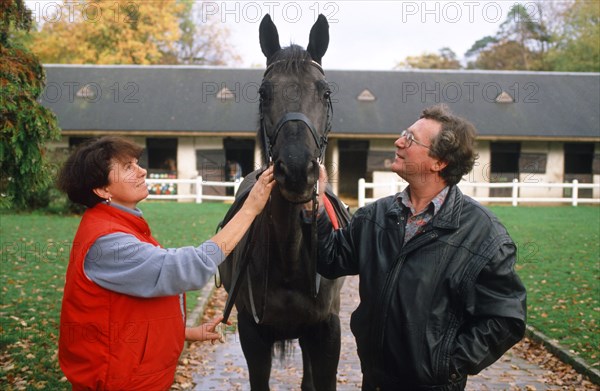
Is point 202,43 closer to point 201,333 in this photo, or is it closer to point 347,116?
point 347,116

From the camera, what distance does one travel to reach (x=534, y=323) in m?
7.00

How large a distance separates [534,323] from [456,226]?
212 inches

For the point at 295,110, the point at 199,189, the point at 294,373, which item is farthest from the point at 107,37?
the point at 295,110

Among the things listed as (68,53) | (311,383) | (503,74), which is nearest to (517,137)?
(503,74)

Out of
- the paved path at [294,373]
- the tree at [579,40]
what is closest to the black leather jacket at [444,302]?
the paved path at [294,373]

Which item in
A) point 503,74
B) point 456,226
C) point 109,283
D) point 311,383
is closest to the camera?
point 109,283

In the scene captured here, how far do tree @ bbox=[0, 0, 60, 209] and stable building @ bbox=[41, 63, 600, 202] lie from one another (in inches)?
681

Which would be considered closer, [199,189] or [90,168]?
[90,168]

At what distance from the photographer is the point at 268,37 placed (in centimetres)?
346

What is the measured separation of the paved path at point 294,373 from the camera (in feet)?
17.8

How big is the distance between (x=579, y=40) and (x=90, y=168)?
39.8 m

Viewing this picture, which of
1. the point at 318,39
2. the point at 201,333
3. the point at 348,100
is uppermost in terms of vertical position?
the point at 348,100

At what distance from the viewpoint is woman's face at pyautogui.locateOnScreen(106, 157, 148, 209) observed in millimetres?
2400

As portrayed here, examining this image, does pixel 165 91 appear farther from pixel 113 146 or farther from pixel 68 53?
pixel 113 146
